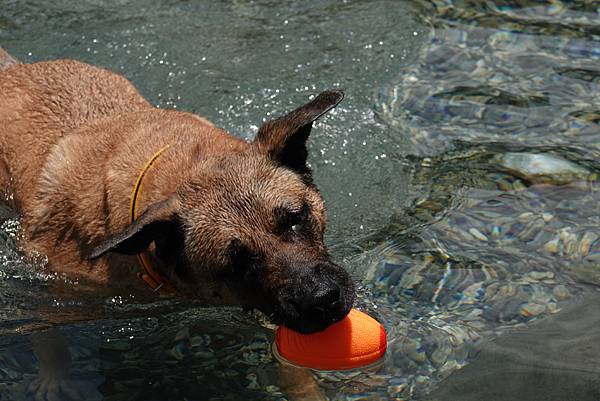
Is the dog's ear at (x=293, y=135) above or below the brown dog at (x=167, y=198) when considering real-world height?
above

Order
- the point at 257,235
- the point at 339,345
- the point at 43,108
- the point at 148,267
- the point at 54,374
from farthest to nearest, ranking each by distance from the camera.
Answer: the point at 43,108
the point at 54,374
the point at 148,267
the point at 339,345
the point at 257,235

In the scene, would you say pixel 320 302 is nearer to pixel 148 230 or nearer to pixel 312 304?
pixel 312 304

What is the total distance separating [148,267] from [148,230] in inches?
21.0

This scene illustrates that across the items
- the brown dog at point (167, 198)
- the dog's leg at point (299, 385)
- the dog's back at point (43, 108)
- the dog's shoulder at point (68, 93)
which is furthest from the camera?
the dog's shoulder at point (68, 93)

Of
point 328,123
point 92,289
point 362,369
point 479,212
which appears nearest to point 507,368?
point 362,369

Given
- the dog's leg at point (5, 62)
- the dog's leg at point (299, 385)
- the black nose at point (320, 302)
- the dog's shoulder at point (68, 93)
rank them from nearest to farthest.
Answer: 1. the black nose at point (320, 302)
2. the dog's leg at point (299, 385)
3. the dog's shoulder at point (68, 93)
4. the dog's leg at point (5, 62)

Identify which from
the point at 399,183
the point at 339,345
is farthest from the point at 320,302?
the point at 399,183

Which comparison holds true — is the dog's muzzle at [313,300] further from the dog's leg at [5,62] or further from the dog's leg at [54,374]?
the dog's leg at [5,62]

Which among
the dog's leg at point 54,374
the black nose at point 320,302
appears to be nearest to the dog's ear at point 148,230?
the black nose at point 320,302

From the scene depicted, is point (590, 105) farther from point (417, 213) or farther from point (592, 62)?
point (417, 213)

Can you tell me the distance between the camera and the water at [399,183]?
5.89 meters

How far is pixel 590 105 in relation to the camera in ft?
26.9

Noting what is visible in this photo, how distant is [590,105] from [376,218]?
7.55 ft

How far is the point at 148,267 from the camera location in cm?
583
